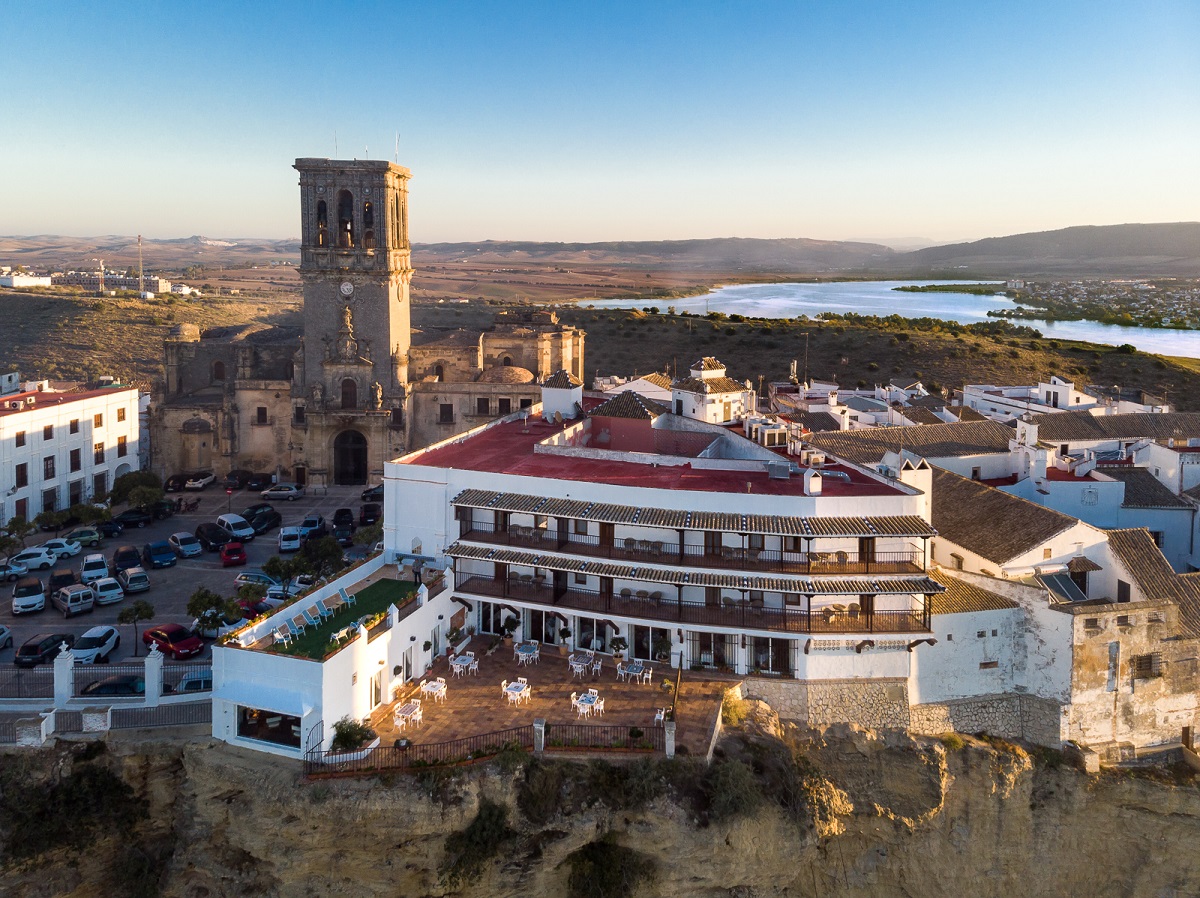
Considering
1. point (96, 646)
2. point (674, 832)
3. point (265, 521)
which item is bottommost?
point (674, 832)

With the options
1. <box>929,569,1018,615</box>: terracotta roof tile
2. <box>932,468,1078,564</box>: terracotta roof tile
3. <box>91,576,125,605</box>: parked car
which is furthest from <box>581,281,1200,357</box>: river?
<box>91,576,125,605</box>: parked car

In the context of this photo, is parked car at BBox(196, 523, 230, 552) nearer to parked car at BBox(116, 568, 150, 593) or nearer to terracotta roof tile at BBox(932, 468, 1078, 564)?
parked car at BBox(116, 568, 150, 593)

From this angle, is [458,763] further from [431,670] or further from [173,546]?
[173,546]

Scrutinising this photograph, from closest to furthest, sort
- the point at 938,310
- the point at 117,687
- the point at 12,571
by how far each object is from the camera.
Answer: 1. the point at 117,687
2. the point at 12,571
3. the point at 938,310

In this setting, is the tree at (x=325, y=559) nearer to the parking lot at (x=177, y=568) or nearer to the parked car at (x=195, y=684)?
the parking lot at (x=177, y=568)

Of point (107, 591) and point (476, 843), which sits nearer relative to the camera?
point (476, 843)

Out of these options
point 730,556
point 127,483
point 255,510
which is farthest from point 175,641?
point 127,483

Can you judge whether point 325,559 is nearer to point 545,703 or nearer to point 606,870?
point 545,703
